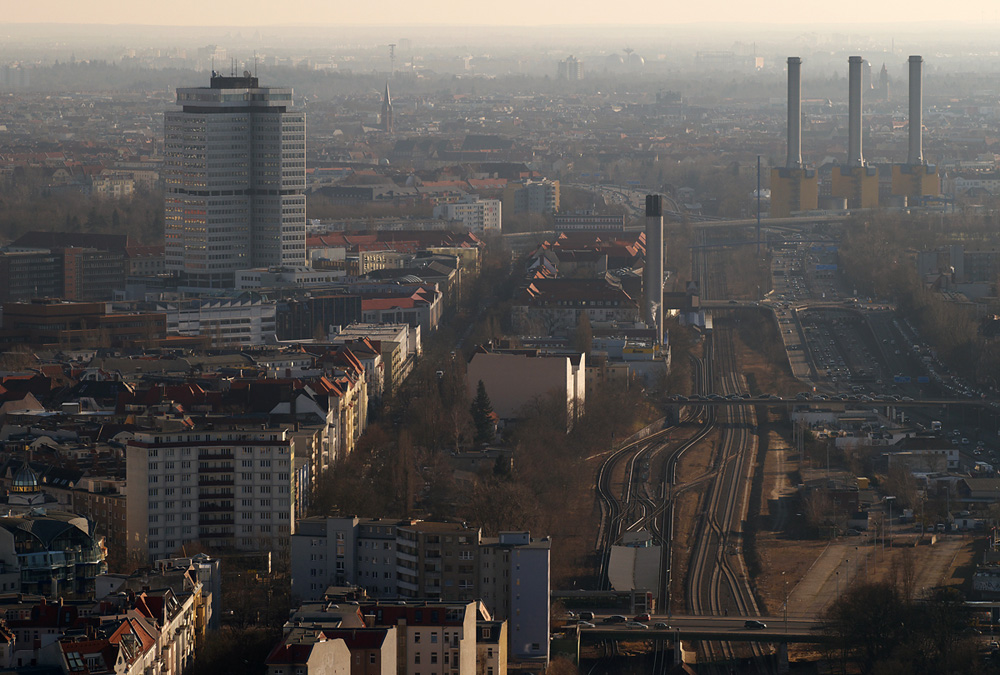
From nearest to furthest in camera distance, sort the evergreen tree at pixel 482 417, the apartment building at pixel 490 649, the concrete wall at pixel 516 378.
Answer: the apartment building at pixel 490 649 → the evergreen tree at pixel 482 417 → the concrete wall at pixel 516 378

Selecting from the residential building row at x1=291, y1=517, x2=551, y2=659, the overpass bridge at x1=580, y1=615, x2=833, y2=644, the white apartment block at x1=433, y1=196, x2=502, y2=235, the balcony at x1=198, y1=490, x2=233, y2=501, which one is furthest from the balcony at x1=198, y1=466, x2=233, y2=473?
the white apartment block at x1=433, y1=196, x2=502, y2=235

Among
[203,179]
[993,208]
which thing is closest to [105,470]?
[203,179]

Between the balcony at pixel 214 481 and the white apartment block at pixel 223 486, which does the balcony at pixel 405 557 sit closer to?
the white apartment block at pixel 223 486

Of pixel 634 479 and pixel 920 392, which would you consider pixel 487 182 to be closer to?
pixel 920 392

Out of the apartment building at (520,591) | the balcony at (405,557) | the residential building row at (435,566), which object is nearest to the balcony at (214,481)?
the residential building row at (435,566)

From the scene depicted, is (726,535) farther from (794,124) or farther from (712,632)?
(794,124)

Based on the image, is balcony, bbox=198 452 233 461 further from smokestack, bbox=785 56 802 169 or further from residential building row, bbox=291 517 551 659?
smokestack, bbox=785 56 802 169
